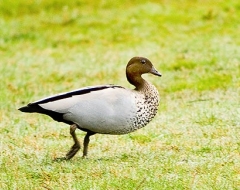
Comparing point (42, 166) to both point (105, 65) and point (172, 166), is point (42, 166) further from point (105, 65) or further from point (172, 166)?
point (105, 65)

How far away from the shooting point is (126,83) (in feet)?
55.9

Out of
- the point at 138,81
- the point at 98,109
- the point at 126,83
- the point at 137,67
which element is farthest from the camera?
the point at 126,83

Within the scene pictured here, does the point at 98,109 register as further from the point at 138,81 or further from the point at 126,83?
the point at 126,83

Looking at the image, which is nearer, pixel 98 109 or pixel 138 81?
pixel 98 109

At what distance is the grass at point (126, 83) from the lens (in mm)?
8672

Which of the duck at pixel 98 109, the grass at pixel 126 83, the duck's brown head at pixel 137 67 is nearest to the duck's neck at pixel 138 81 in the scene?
the duck's brown head at pixel 137 67

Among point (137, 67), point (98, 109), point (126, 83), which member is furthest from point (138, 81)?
point (126, 83)

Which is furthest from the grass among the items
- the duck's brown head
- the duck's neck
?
the duck's brown head

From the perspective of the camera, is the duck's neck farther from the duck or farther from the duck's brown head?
the duck

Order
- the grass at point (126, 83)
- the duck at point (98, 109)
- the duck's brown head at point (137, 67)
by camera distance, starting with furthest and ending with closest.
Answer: the duck's brown head at point (137, 67), the duck at point (98, 109), the grass at point (126, 83)

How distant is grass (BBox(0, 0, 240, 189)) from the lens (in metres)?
8.67

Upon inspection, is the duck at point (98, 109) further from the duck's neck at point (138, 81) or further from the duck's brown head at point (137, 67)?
the duck's brown head at point (137, 67)

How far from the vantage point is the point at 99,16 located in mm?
26250

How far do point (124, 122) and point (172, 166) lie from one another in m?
0.83
